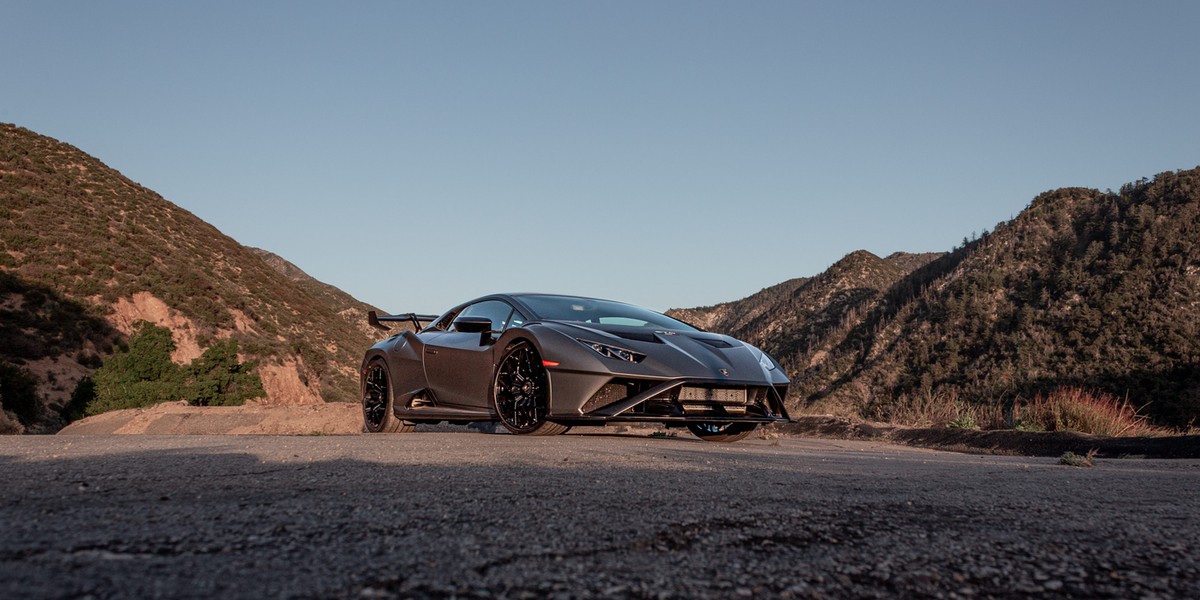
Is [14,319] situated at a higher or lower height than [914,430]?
higher

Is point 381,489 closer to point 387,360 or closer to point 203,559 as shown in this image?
point 203,559

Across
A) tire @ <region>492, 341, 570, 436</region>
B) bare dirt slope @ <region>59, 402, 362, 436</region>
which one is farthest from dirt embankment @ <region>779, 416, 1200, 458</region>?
bare dirt slope @ <region>59, 402, 362, 436</region>

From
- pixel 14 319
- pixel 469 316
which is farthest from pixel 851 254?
pixel 469 316

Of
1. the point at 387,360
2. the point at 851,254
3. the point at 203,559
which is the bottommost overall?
the point at 203,559

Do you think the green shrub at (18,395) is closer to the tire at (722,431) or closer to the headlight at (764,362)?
the tire at (722,431)

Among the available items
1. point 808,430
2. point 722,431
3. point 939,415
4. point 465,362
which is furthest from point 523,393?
point 939,415

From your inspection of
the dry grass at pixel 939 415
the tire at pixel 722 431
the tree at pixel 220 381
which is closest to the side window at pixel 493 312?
the tire at pixel 722 431

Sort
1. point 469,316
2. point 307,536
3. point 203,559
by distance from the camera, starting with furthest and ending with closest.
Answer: point 469,316 < point 307,536 < point 203,559

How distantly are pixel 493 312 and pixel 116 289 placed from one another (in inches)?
1295

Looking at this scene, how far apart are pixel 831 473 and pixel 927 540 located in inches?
84.5

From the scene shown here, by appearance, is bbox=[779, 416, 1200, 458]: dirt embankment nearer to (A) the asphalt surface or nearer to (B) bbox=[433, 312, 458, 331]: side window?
(A) the asphalt surface

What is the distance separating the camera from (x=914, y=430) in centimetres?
1227

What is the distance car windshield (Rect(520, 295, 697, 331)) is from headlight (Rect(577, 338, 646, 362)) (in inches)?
28.6

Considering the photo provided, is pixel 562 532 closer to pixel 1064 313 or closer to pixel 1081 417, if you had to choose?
pixel 1081 417
